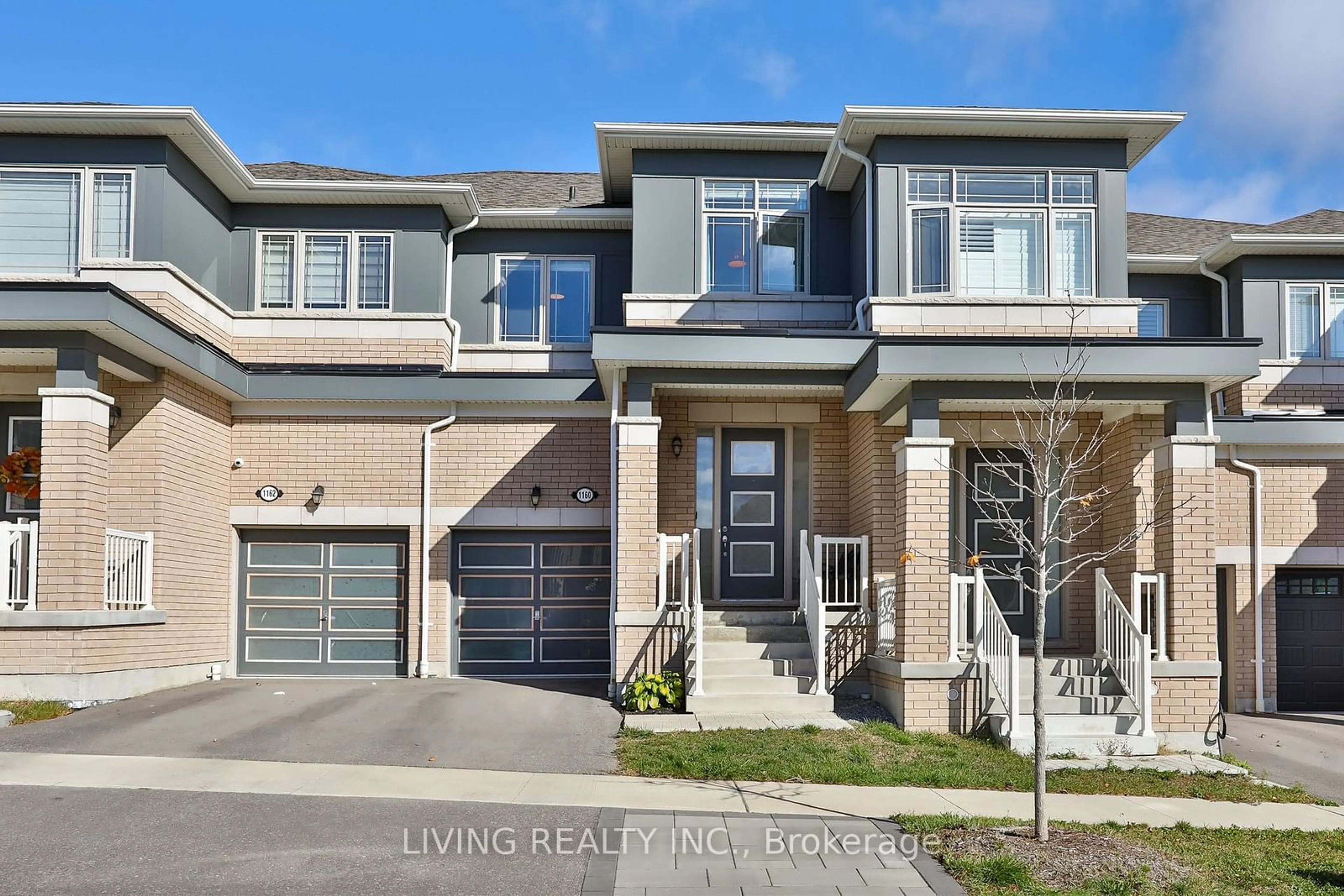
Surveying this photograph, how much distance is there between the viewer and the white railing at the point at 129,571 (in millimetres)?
12273

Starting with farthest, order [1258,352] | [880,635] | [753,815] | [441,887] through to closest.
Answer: [880,635] → [1258,352] → [753,815] → [441,887]

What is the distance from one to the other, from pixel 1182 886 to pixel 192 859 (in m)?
5.68

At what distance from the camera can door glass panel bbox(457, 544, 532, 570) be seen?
1556 cm

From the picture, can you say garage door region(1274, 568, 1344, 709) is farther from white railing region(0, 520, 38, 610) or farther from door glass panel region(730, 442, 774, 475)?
white railing region(0, 520, 38, 610)

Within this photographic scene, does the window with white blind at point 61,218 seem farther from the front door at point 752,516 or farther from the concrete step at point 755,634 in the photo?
the concrete step at point 755,634

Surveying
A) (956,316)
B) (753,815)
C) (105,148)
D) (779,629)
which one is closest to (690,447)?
(779,629)

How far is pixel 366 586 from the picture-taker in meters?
15.4

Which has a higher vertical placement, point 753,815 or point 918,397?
point 918,397

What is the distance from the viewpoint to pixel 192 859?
677 centimetres

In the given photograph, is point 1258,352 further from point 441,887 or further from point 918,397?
point 441,887

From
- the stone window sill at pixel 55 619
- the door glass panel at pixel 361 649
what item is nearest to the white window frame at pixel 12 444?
the stone window sill at pixel 55 619

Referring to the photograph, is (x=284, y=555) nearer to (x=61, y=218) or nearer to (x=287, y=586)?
(x=287, y=586)

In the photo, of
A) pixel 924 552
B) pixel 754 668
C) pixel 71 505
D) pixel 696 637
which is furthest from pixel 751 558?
pixel 71 505

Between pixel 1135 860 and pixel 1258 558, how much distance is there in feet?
31.9
